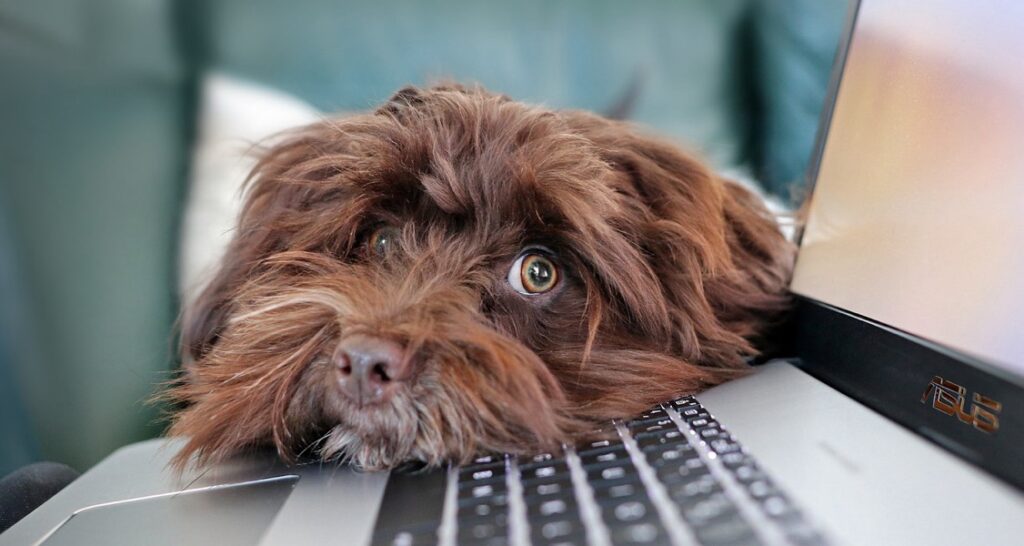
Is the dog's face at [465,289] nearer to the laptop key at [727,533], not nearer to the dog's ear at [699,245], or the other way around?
the dog's ear at [699,245]

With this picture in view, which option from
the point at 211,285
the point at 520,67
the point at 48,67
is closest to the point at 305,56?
the point at 520,67

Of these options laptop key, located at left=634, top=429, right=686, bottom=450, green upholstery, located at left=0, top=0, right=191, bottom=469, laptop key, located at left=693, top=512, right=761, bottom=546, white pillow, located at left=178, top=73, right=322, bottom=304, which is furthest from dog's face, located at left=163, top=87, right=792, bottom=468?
white pillow, located at left=178, top=73, right=322, bottom=304

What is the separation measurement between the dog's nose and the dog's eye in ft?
1.31

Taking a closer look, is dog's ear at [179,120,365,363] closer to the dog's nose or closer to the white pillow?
the dog's nose

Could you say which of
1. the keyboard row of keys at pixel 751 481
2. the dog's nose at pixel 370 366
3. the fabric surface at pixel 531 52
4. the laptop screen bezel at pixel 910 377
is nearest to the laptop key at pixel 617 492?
the keyboard row of keys at pixel 751 481

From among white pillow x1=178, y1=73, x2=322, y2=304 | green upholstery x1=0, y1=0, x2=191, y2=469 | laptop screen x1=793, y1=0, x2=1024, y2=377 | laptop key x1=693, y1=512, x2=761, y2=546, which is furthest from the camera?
white pillow x1=178, y1=73, x2=322, y2=304

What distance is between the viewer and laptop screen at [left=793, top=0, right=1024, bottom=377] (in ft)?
3.11

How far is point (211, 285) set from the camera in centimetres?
163

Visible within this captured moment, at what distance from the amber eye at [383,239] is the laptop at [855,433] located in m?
0.48

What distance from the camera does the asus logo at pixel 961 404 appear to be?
89 cm

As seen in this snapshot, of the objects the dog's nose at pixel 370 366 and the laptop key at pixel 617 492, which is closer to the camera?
the laptop key at pixel 617 492

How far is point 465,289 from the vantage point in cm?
130

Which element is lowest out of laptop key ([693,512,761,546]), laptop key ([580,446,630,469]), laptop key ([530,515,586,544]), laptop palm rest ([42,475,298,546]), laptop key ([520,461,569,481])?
laptop palm rest ([42,475,298,546])

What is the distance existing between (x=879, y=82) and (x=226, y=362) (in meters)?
1.36
